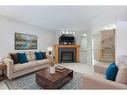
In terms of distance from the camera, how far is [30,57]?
458 cm

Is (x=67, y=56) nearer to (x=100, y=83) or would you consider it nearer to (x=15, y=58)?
(x=15, y=58)

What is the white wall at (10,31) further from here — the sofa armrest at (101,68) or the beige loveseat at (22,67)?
the sofa armrest at (101,68)

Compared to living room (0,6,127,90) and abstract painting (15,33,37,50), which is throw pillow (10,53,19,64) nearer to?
living room (0,6,127,90)

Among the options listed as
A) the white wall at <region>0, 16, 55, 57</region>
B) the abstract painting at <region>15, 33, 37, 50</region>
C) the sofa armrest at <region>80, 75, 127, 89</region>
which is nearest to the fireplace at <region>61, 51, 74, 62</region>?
the white wall at <region>0, 16, 55, 57</region>

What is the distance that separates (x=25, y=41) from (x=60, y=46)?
261 cm

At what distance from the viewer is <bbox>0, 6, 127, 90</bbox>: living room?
2838 mm

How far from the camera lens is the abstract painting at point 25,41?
4.37 metres

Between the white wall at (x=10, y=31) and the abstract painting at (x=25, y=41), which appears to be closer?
the white wall at (x=10, y=31)

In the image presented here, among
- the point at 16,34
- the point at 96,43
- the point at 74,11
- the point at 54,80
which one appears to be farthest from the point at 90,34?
the point at 54,80

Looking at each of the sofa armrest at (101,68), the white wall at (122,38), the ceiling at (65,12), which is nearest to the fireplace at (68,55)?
the ceiling at (65,12)

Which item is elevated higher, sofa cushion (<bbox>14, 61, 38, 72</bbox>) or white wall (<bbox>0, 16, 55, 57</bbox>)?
white wall (<bbox>0, 16, 55, 57</bbox>)

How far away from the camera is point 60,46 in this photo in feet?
22.7

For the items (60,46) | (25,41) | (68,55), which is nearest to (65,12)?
(25,41)

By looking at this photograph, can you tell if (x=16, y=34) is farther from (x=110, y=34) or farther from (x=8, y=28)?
(x=110, y=34)
